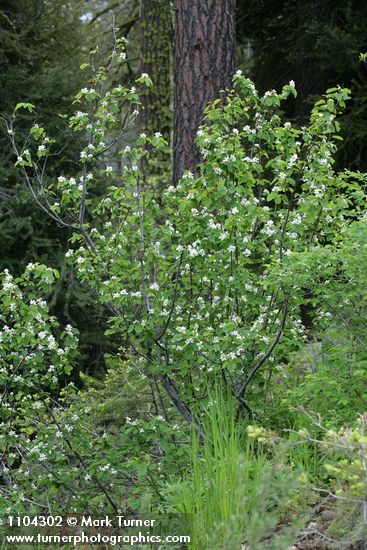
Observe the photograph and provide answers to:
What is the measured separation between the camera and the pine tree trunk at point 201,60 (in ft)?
24.4

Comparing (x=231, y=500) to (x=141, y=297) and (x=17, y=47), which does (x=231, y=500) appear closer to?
(x=141, y=297)

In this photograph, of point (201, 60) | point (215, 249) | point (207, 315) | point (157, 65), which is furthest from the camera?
point (157, 65)

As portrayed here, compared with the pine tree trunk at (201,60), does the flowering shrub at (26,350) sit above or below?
below

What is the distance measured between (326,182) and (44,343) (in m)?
1.94

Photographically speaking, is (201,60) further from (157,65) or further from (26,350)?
(157,65)

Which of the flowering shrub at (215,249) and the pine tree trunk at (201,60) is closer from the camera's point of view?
the flowering shrub at (215,249)

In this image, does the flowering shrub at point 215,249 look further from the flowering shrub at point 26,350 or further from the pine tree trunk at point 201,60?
the pine tree trunk at point 201,60

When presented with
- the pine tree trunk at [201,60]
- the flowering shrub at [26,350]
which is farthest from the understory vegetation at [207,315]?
the pine tree trunk at [201,60]

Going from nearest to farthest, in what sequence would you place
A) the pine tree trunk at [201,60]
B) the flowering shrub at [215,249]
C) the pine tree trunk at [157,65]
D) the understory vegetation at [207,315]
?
the understory vegetation at [207,315] < the flowering shrub at [215,249] < the pine tree trunk at [201,60] < the pine tree trunk at [157,65]

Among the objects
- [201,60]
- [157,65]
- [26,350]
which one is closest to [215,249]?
[26,350]

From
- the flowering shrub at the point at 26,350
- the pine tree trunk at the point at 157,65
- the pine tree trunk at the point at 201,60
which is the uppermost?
the pine tree trunk at the point at 157,65

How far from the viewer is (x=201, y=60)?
7.46 m

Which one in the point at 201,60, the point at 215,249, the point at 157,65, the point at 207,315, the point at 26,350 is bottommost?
the point at 26,350

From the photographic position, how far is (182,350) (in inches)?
185
